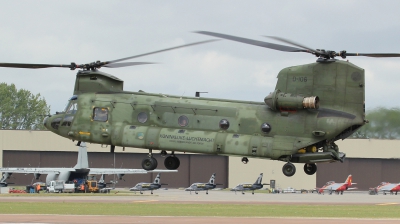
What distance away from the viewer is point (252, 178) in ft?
377

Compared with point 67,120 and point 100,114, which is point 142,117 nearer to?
point 100,114

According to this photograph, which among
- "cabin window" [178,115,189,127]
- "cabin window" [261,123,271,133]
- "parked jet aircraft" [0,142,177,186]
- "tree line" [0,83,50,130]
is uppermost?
"tree line" [0,83,50,130]

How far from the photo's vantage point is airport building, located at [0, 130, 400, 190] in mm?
114000

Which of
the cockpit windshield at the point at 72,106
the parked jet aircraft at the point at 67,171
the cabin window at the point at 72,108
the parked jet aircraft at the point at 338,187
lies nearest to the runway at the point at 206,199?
the parked jet aircraft at the point at 67,171

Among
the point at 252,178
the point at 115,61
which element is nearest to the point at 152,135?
the point at 115,61

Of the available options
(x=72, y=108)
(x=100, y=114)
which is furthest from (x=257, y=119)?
(x=72, y=108)

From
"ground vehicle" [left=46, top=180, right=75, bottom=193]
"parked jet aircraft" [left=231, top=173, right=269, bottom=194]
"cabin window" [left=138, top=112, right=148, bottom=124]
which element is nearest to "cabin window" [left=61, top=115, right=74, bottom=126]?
"cabin window" [left=138, top=112, right=148, bottom=124]

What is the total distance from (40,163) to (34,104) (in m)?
61.7

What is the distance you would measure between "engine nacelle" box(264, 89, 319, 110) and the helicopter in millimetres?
38

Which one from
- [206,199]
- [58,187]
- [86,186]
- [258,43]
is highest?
[258,43]

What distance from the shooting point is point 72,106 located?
33438 millimetres

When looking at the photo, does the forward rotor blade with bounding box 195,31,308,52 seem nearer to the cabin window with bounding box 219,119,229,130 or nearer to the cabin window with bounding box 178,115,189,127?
the cabin window with bounding box 219,119,229,130

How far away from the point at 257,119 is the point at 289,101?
5.52 feet

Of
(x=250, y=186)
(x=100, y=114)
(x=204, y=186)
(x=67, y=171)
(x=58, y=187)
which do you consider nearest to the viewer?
(x=100, y=114)
